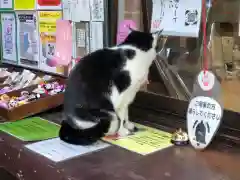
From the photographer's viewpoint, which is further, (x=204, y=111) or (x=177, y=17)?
(x=177, y=17)

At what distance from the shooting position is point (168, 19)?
1209mm

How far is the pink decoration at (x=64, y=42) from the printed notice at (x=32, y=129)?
0.30m

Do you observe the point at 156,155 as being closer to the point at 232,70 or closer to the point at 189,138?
the point at 189,138

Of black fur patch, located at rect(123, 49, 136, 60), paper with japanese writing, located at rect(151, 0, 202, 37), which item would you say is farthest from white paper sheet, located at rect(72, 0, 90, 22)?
black fur patch, located at rect(123, 49, 136, 60)

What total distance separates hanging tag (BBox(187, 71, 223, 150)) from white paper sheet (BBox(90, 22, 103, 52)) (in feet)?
1.56

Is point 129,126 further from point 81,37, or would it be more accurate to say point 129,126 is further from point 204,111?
point 81,37

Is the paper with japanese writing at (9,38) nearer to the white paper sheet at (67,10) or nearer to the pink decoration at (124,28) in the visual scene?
the white paper sheet at (67,10)

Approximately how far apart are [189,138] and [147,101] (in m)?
0.27

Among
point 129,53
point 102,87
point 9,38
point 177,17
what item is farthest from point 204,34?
point 9,38

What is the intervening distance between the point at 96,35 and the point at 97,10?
3.5 inches

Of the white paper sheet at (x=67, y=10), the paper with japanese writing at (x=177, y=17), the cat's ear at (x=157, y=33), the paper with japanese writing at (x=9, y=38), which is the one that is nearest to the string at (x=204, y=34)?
the paper with japanese writing at (x=177, y=17)

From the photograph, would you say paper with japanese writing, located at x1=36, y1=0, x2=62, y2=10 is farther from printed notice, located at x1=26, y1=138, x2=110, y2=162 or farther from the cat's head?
printed notice, located at x1=26, y1=138, x2=110, y2=162

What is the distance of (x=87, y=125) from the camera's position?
3.51 feet

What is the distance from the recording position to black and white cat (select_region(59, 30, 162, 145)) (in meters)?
1.05
